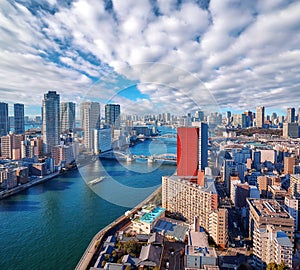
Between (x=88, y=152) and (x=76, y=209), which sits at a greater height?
(x=88, y=152)

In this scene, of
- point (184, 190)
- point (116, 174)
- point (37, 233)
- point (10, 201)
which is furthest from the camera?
point (116, 174)

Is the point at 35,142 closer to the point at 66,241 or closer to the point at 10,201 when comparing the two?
the point at 10,201

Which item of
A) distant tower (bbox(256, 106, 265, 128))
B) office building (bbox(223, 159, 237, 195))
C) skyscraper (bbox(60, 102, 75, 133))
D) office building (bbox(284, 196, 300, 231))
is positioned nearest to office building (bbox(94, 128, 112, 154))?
skyscraper (bbox(60, 102, 75, 133))

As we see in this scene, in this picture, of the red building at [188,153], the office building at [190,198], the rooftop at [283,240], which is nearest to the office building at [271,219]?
the rooftop at [283,240]

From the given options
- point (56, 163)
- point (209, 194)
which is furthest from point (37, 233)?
point (56, 163)

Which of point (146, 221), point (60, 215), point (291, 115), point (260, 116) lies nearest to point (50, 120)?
point (60, 215)

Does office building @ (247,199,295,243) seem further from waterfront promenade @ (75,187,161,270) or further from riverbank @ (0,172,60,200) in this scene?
riverbank @ (0,172,60,200)
